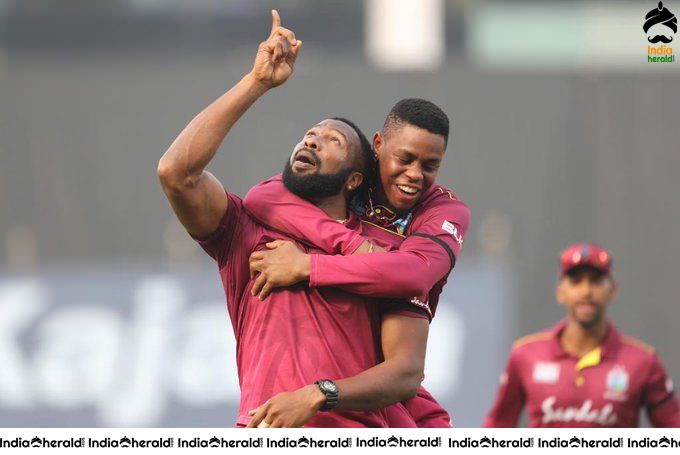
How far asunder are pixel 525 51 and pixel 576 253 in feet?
17.8

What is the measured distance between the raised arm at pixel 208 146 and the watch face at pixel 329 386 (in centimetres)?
71

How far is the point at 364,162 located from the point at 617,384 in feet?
12.1

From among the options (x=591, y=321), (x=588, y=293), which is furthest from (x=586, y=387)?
(x=588, y=293)

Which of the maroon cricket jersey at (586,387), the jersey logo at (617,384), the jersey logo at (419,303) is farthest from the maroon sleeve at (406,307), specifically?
the jersey logo at (617,384)

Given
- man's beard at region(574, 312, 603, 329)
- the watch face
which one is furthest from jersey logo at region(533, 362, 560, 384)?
the watch face

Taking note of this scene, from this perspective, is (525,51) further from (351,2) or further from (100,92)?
(100,92)

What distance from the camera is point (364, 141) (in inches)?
209

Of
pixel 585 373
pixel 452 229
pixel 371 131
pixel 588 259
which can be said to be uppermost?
pixel 371 131

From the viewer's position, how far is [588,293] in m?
8.49

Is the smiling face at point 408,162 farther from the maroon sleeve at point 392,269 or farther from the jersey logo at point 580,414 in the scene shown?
the jersey logo at point 580,414

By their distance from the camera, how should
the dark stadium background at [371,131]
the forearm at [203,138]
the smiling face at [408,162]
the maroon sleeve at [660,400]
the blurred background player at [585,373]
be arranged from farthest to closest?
the dark stadium background at [371,131], the blurred background player at [585,373], the maroon sleeve at [660,400], the smiling face at [408,162], the forearm at [203,138]

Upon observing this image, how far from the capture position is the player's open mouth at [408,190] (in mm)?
5184

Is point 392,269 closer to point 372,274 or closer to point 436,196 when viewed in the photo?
point 372,274

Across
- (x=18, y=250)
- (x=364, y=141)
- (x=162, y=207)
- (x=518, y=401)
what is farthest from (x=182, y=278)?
(x=364, y=141)
